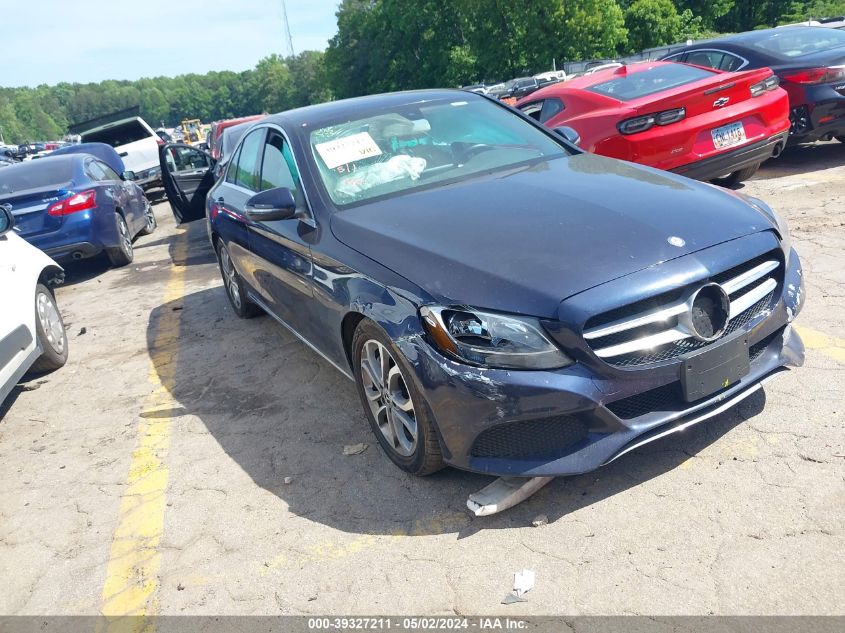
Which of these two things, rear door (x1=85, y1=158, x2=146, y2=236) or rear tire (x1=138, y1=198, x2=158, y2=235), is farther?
rear tire (x1=138, y1=198, x2=158, y2=235)

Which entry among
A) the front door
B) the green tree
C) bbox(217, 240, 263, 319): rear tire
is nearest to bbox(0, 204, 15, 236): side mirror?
bbox(217, 240, 263, 319): rear tire

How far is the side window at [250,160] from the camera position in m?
5.22

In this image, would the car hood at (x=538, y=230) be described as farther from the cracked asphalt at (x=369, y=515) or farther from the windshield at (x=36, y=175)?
the windshield at (x=36, y=175)

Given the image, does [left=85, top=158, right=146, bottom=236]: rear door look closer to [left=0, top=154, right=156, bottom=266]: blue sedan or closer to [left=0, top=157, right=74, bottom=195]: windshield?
[left=0, top=154, right=156, bottom=266]: blue sedan

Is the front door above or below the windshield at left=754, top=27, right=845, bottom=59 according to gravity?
below

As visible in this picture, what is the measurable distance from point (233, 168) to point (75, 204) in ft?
13.3

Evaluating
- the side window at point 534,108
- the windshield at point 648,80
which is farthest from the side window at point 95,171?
the windshield at point 648,80

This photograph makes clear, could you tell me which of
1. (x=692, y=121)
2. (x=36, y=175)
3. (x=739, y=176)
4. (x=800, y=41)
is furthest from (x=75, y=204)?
(x=800, y=41)

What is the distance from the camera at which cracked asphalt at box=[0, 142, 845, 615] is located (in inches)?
106

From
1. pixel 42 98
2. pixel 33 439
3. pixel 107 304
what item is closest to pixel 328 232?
pixel 33 439

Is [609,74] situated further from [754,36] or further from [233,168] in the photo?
[233,168]

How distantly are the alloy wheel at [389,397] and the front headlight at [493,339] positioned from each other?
0.37 m

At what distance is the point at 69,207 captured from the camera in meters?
9.02

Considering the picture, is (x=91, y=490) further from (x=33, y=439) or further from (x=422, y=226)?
(x=422, y=226)
